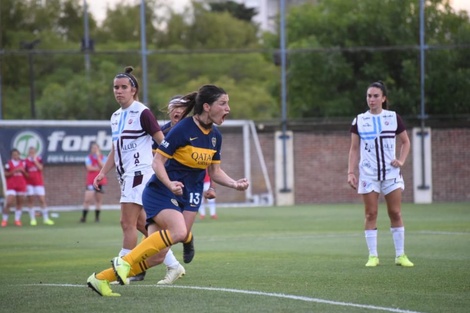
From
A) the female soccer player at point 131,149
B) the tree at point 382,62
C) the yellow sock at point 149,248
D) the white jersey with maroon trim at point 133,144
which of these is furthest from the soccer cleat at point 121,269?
the tree at point 382,62

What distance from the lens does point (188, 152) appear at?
928cm

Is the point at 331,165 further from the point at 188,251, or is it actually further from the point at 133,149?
the point at 188,251

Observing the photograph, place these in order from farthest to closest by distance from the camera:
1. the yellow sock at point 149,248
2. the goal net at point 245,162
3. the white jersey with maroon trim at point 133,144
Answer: the goal net at point 245,162, the white jersey with maroon trim at point 133,144, the yellow sock at point 149,248

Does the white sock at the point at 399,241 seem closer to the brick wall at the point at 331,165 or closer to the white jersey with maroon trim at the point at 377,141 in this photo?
the white jersey with maroon trim at the point at 377,141

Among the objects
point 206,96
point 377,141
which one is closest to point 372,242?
point 377,141

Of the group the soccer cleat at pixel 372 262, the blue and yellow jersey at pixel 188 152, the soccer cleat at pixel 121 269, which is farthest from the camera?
the soccer cleat at pixel 372 262

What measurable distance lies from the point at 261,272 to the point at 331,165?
26.2 meters

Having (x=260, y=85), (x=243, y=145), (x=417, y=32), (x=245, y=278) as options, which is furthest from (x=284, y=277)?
(x=260, y=85)

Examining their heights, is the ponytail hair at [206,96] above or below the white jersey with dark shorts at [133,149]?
above

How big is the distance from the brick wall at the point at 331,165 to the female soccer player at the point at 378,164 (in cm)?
2231

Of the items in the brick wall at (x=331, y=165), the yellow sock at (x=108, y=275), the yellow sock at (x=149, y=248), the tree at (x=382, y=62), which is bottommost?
the brick wall at (x=331, y=165)

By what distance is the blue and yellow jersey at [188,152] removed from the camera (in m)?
9.21

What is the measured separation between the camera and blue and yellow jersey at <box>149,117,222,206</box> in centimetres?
921

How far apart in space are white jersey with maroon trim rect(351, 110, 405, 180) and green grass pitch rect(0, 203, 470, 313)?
1.26 m
